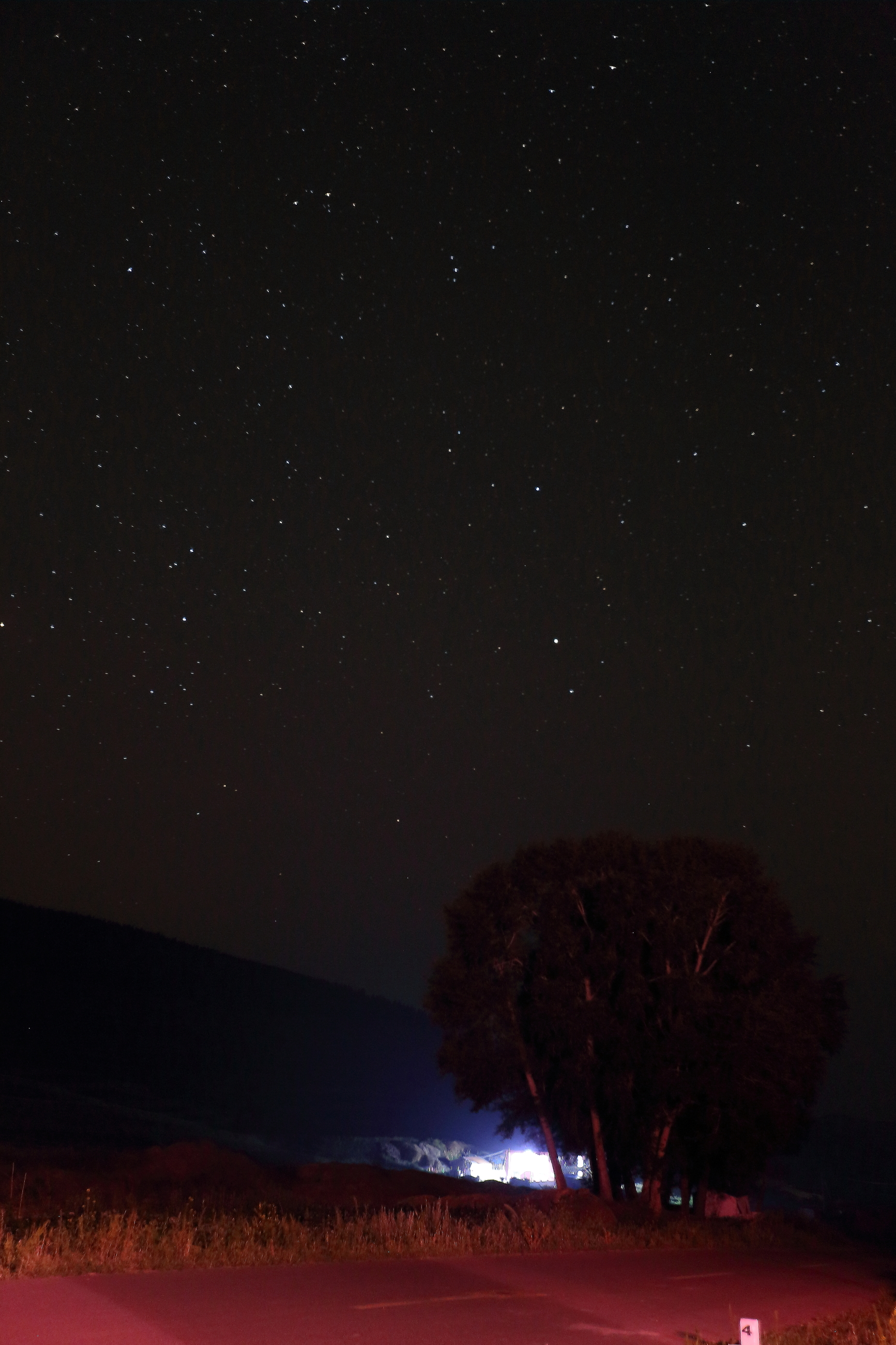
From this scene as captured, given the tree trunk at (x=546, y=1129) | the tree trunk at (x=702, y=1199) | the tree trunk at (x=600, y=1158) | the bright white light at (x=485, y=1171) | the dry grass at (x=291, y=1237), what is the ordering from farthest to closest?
the bright white light at (x=485, y=1171) → the tree trunk at (x=702, y=1199) → the tree trunk at (x=546, y=1129) → the tree trunk at (x=600, y=1158) → the dry grass at (x=291, y=1237)

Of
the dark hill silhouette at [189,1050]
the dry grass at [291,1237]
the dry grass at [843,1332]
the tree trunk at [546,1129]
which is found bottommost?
the dry grass at [843,1332]

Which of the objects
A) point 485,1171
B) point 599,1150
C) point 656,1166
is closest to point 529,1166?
→ point 485,1171

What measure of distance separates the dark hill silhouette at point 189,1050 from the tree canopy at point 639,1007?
107 ft

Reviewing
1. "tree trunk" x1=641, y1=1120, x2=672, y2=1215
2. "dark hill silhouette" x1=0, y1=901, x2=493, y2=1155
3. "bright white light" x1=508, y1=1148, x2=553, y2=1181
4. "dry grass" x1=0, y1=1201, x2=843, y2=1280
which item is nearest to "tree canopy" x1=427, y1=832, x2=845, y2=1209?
"tree trunk" x1=641, y1=1120, x2=672, y2=1215

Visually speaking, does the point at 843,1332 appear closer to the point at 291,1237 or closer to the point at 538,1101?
the point at 291,1237

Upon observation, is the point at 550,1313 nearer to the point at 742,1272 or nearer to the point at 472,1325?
the point at 472,1325

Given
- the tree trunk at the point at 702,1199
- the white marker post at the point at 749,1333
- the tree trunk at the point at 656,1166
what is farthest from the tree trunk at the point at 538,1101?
the white marker post at the point at 749,1333

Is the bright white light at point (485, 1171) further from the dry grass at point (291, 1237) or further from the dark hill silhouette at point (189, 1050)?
the dry grass at point (291, 1237)

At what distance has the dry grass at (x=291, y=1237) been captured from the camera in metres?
13.3

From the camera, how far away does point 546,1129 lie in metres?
29.4

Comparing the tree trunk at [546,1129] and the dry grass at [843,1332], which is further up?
the tree trunk at [546,1129]

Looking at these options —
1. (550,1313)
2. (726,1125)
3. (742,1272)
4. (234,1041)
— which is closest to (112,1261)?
(550,1313)

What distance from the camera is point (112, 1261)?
43.2 ft

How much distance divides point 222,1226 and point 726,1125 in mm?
15504
